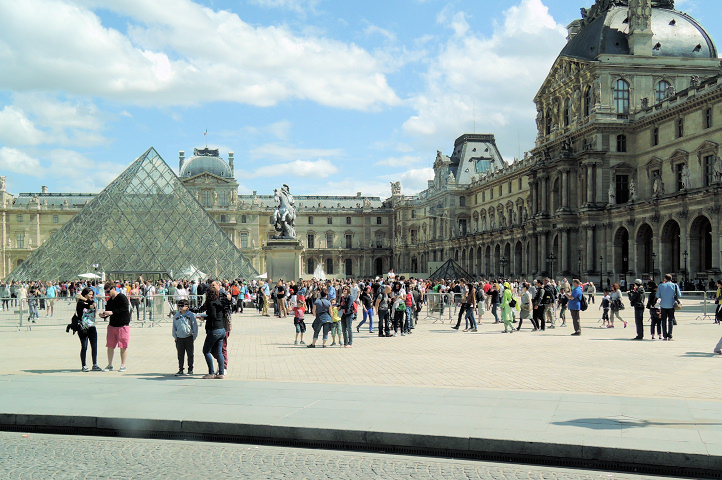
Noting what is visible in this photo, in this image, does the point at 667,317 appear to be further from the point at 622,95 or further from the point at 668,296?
the point at 622,95

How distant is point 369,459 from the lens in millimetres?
6875

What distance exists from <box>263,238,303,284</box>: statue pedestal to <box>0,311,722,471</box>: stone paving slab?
1764cm

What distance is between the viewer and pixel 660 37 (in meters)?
52.0

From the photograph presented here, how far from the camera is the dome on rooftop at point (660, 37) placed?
5162 centimetres

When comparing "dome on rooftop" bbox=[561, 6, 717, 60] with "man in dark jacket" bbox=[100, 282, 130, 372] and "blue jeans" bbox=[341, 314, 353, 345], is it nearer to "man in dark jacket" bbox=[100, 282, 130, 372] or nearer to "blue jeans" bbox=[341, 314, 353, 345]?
"blue jeans" bbox=[341, 314, 353, 345]

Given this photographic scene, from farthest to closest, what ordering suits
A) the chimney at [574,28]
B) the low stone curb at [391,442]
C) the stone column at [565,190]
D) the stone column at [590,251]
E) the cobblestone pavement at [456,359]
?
the chimney at [574,28] → the stone column at [565,190] → the stone column at [590,251] → the cobblestone pavement at [456,359] → the low stone curb at [391,442]

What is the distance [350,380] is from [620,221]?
39.8m

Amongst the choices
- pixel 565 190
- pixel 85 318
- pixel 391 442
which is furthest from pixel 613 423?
pixel 565 190

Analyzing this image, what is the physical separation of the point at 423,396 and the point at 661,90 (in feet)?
159

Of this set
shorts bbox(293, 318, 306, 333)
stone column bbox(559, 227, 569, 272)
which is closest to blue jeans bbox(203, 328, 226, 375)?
shorts bbox(293, 318, 306, 333)

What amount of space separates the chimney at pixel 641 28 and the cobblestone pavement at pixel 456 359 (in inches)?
1402

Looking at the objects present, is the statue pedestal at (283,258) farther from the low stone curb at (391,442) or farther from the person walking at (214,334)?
the low stone curb at (391,442)

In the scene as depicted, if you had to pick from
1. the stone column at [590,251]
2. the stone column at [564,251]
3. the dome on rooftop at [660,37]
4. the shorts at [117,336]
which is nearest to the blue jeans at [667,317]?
the shorts at [117,336]

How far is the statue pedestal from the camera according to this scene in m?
33.1
